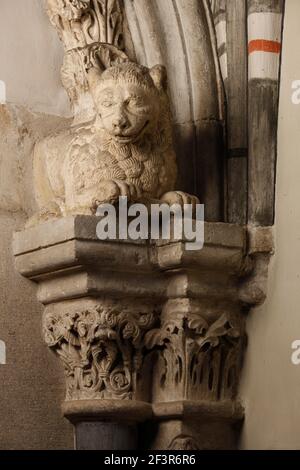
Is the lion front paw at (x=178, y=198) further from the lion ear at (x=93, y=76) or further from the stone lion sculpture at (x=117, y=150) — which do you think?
the lion ear at (x=93, y=76)

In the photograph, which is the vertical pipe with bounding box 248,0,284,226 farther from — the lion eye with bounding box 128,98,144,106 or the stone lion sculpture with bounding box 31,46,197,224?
the lion eye with bounding box 128,98,144,106

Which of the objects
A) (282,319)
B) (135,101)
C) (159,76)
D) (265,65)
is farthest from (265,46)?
(282,319)

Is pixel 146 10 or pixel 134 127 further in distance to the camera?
pixel 146 10

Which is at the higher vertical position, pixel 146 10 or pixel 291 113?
pixel 146 10

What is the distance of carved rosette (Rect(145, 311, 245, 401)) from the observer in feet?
14.8

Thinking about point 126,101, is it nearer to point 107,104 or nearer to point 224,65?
point 107,104

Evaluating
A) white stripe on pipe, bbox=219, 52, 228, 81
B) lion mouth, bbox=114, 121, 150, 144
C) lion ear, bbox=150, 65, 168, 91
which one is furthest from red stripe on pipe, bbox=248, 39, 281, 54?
lion mouth, bbox=114, 121, 150, 144

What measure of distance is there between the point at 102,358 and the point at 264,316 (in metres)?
0.49

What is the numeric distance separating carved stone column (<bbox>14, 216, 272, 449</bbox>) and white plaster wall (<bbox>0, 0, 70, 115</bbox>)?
16.5 inches

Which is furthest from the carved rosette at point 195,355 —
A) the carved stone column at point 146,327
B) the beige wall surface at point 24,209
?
the beige wall surface at point 24,209

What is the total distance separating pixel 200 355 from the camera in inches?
179

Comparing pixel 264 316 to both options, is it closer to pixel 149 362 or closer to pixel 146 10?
pixel 149 362
